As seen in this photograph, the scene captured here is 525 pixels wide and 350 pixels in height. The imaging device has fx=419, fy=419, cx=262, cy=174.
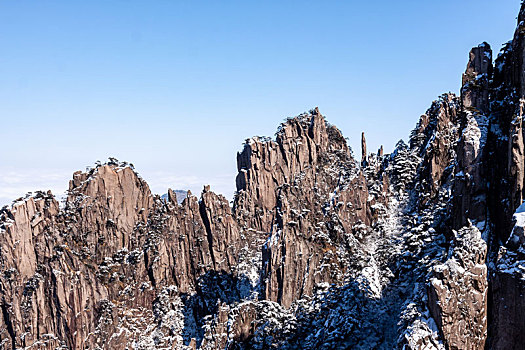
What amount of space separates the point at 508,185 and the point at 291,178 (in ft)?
219

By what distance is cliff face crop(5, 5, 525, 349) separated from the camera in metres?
33.0

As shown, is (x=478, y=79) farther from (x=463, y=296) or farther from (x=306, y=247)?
(x=306, y=247)

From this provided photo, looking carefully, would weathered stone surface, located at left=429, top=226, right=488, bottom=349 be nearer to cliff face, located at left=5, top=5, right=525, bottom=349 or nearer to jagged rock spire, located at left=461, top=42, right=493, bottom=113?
cliff face, located at left=5, top=5, right=525, bottom=349

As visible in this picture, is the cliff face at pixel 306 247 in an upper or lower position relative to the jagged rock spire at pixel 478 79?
lower

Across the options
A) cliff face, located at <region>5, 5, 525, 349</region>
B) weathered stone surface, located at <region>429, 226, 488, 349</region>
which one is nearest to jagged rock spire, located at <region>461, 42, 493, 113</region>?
cliff face, located at <region>5, 5, 525, 349</region>

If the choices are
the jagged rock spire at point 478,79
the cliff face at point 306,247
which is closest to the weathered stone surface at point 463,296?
the cliff face at point 306,247

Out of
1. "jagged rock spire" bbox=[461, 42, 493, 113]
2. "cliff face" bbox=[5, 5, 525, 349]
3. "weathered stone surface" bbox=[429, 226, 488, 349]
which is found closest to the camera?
"weathered stone surface" bbox=[429, 226, 488, 349]

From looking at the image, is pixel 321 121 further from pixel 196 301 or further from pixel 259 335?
pixel 259 335

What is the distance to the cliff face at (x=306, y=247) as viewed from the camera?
108 ft

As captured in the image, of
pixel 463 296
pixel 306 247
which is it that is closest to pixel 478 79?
pixel 463 296

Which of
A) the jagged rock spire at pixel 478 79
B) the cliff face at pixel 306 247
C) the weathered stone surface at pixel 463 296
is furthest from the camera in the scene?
the jagged rock spire at pixel 478 79

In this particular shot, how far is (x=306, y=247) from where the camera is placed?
217ft

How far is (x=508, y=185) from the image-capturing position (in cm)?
3312

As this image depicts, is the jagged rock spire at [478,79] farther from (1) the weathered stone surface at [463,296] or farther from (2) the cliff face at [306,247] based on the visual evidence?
(1) the weathered stone surface at [463,296]
